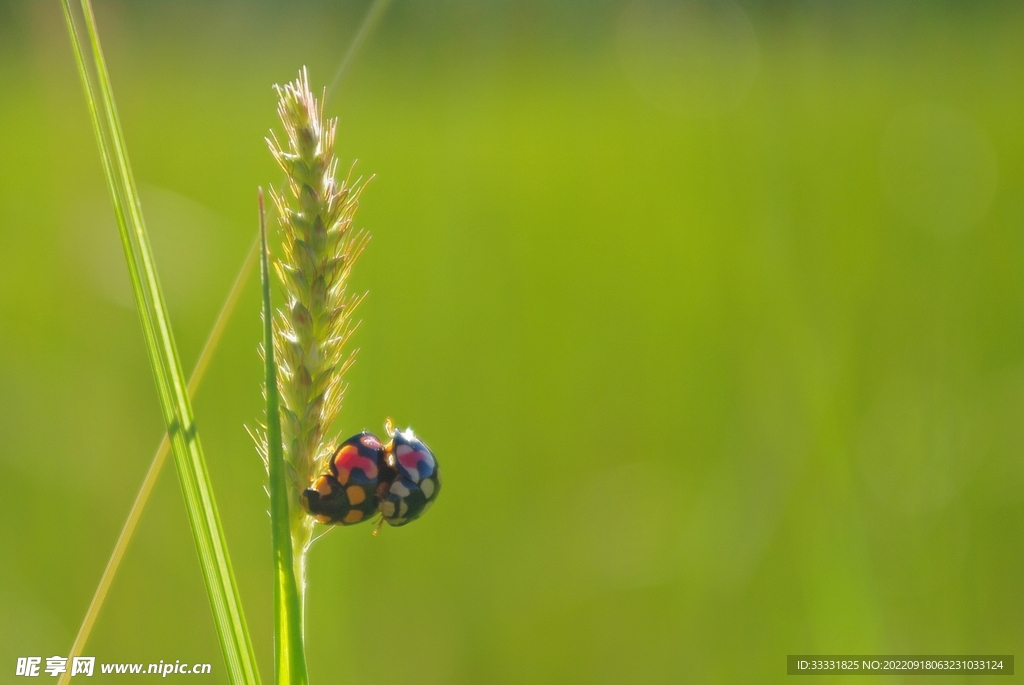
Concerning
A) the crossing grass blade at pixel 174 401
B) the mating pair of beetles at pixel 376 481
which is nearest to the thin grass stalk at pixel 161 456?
the crossing grass blade at pixel 174 401

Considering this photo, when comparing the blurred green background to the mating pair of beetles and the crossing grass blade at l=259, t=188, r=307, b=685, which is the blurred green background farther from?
the crossing grass blade at l=259, t=188, r=307, b=685

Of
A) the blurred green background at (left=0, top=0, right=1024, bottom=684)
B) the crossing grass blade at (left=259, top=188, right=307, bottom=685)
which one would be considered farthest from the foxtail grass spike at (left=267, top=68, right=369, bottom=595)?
the blurred green background at (left=0, top=0, right=1024, bottom=684)

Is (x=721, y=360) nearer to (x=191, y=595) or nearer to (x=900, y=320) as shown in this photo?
(x=900, y=320)

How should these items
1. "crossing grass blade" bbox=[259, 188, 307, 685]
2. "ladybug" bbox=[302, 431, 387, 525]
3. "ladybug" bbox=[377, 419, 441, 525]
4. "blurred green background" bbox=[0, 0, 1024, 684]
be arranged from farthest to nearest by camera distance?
"blurred green background" bbox=[0, 0, 1024, 684] → "ladybug" bbox=[377, 419, 441, 525] → "ladybug" bbox=[302, 431, 387, 525] → "crossing grass blade" bbox=[259, 188, 307, 685]

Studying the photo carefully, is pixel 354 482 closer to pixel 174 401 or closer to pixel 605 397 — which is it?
pixel 174 401

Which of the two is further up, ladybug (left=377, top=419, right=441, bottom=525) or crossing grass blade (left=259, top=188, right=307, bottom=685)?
ladybug (left=377, top=419, right=441, bottom=525)

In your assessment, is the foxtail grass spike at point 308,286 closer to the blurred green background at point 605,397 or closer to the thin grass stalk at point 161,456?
the thin grass stalk at point 161,456

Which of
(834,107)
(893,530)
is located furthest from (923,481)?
(834,107)
